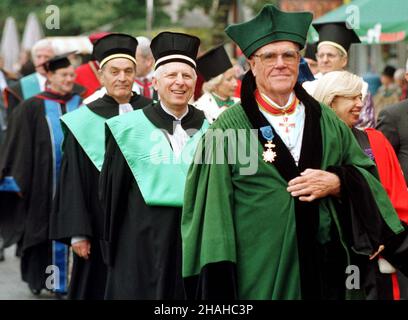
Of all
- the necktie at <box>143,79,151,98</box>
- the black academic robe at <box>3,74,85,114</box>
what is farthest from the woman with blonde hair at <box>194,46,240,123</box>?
the black academic robe at <box>3,74,85,114</box>

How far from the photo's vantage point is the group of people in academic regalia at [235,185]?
5.38m

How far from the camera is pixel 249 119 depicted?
5461 mm

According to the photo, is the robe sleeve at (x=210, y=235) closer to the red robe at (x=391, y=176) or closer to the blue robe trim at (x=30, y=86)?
the red robe at (x=391, y=176)

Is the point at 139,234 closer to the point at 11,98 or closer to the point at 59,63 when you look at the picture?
the point at 59,63

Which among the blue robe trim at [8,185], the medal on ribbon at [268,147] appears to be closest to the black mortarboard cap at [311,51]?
the blue robe trim at [8,185]

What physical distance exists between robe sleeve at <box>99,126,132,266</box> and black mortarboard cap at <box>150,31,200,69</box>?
0.62 meters

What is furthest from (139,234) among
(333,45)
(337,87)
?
(333,45)

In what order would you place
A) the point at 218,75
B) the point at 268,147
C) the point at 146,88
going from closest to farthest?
1. the point at 268,147
2. the point at 146,88
3. the point at 218,75

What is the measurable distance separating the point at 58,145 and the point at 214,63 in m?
1.75

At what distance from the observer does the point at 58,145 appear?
10.2 m

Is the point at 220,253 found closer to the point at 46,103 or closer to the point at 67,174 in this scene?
the point at 67,174

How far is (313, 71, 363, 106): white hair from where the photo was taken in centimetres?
661

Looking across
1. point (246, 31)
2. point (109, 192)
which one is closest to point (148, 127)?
point (109, 192)
